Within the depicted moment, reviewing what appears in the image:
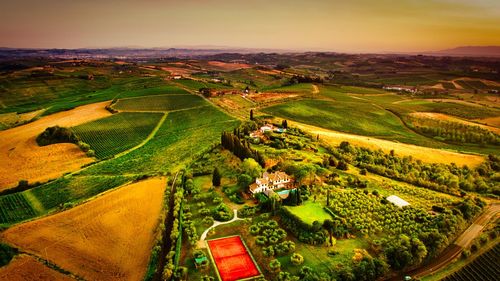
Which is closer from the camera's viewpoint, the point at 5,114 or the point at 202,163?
the point at 202,163

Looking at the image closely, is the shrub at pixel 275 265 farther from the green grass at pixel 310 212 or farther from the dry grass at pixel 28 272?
the dry grass at pixel 28 272

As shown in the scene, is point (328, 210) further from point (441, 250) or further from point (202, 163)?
point (202, 163)

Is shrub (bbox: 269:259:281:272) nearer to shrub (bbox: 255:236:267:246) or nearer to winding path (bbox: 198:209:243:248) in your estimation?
shrub (bbox: 255:236:267:246)

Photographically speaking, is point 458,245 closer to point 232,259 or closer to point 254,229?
point 254,229

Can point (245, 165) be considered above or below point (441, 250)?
above

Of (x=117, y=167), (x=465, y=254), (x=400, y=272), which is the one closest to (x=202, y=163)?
(x=117, y=167)
